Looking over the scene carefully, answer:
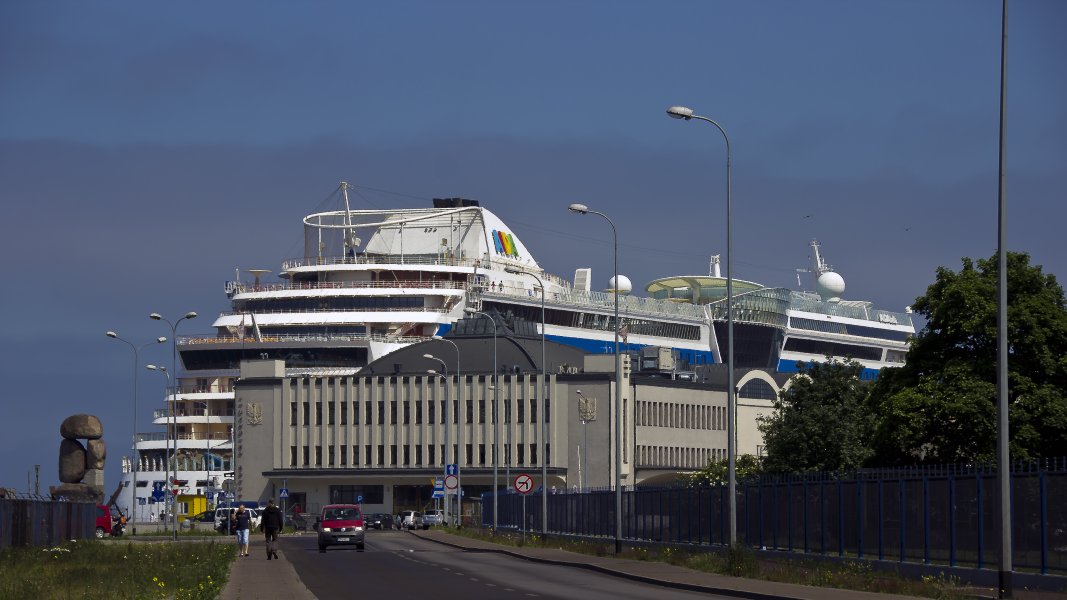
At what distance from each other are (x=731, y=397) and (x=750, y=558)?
473 cm

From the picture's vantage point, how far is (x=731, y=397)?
142ft

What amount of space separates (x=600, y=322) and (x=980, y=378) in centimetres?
10362

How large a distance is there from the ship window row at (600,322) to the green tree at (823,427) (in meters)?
63.2

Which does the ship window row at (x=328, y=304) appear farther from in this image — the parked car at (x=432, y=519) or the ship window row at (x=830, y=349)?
the ship window row at (x=830, y=349)

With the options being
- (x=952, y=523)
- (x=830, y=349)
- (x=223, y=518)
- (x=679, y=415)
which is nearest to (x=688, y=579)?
(x=952, y=523)

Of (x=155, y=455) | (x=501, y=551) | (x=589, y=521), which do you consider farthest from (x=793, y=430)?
(x=155, y=455)

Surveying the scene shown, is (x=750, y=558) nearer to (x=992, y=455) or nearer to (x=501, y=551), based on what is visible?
(x=992, y=455)

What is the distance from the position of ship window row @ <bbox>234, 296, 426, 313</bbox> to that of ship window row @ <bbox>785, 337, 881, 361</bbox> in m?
54.3

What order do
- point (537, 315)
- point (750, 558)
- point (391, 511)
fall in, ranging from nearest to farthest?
point (750, 558)
point (391, 511)
point (537, 315)

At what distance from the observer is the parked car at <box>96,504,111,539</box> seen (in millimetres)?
80631

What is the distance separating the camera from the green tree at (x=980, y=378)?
52688mm

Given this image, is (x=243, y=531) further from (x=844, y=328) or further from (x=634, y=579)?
(x=844, y=328)

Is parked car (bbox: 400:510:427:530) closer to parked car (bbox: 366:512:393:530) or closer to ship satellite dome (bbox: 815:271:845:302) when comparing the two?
parked car (bbox: 366:512:393:530)

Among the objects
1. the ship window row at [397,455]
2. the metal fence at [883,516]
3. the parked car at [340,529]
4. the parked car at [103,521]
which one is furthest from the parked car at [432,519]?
the metal fence at [883,516]
